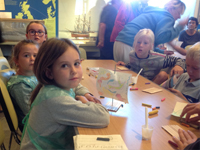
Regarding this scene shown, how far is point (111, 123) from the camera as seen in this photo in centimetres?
96

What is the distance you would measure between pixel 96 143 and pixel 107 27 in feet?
10.4

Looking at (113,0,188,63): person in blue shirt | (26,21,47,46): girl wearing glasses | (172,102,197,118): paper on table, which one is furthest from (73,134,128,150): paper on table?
(113,0,188,63): person in blue shirt

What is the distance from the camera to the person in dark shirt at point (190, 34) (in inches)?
114

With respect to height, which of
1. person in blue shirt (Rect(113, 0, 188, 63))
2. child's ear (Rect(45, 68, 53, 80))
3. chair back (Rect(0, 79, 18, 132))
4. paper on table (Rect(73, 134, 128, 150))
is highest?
person in blue shirt (Rect(113, 0, 188, 63))

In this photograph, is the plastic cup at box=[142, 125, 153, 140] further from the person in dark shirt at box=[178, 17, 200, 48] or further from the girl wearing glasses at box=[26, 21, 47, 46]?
the person in dark shirt at box=[178, 17, 200, 48]

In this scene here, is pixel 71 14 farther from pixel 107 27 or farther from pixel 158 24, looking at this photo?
pixel 158 24

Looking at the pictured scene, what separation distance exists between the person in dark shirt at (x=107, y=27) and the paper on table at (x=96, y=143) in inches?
121

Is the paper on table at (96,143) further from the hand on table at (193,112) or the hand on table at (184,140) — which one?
the hand on table at (193,112)

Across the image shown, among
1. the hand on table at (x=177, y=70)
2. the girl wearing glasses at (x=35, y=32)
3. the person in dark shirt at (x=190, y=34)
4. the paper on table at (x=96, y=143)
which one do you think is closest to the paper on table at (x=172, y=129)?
the paper on table at (x=96, y=143)

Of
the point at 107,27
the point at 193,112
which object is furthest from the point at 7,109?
the point at 107,27

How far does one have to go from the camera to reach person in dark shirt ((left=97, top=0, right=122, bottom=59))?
3.62 meters

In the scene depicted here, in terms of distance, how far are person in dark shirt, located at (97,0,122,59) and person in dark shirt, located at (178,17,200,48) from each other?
1.28 meters

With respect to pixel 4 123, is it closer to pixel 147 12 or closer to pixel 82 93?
pixel 82 93

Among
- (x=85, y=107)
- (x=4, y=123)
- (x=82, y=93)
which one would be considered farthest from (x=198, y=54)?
(x=4, y=123)
